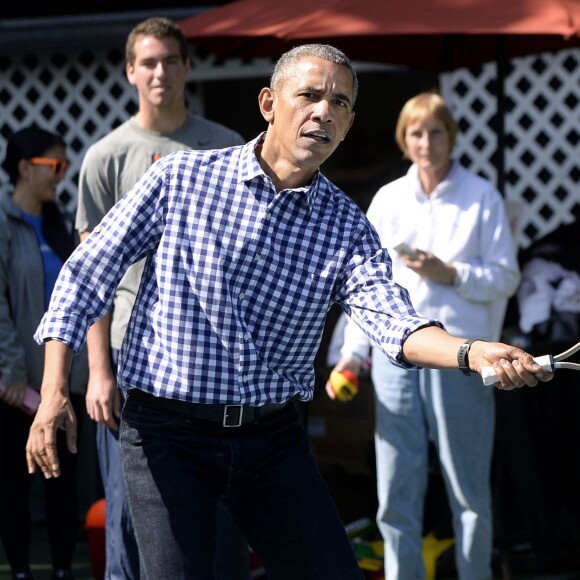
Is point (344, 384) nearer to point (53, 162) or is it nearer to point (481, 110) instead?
point (53, 162)

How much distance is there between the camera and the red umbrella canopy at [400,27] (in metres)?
5.19

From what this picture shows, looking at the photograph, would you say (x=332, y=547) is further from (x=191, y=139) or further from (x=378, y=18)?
(x=378, y=18)


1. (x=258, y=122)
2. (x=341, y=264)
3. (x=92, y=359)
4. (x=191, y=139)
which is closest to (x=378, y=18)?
(x=191, y=139)

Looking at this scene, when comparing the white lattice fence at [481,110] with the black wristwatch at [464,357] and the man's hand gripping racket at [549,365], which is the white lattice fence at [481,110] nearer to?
the black wristwatch at [464,357]

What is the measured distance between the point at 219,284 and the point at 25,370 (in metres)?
2.57

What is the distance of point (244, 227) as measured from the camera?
3295mm

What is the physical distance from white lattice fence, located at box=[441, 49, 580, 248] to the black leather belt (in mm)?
4864

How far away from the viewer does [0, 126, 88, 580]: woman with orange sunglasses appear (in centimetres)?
563

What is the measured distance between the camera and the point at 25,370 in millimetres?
5613

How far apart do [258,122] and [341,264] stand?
314 inches

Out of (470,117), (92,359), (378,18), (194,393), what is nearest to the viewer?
(194,393)

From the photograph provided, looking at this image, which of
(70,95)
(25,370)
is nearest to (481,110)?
(70,95)

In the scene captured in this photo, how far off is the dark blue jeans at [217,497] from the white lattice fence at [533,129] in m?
4.83

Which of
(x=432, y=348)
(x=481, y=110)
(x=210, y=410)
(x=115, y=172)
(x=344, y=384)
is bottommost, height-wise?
(x=344, y=384)
